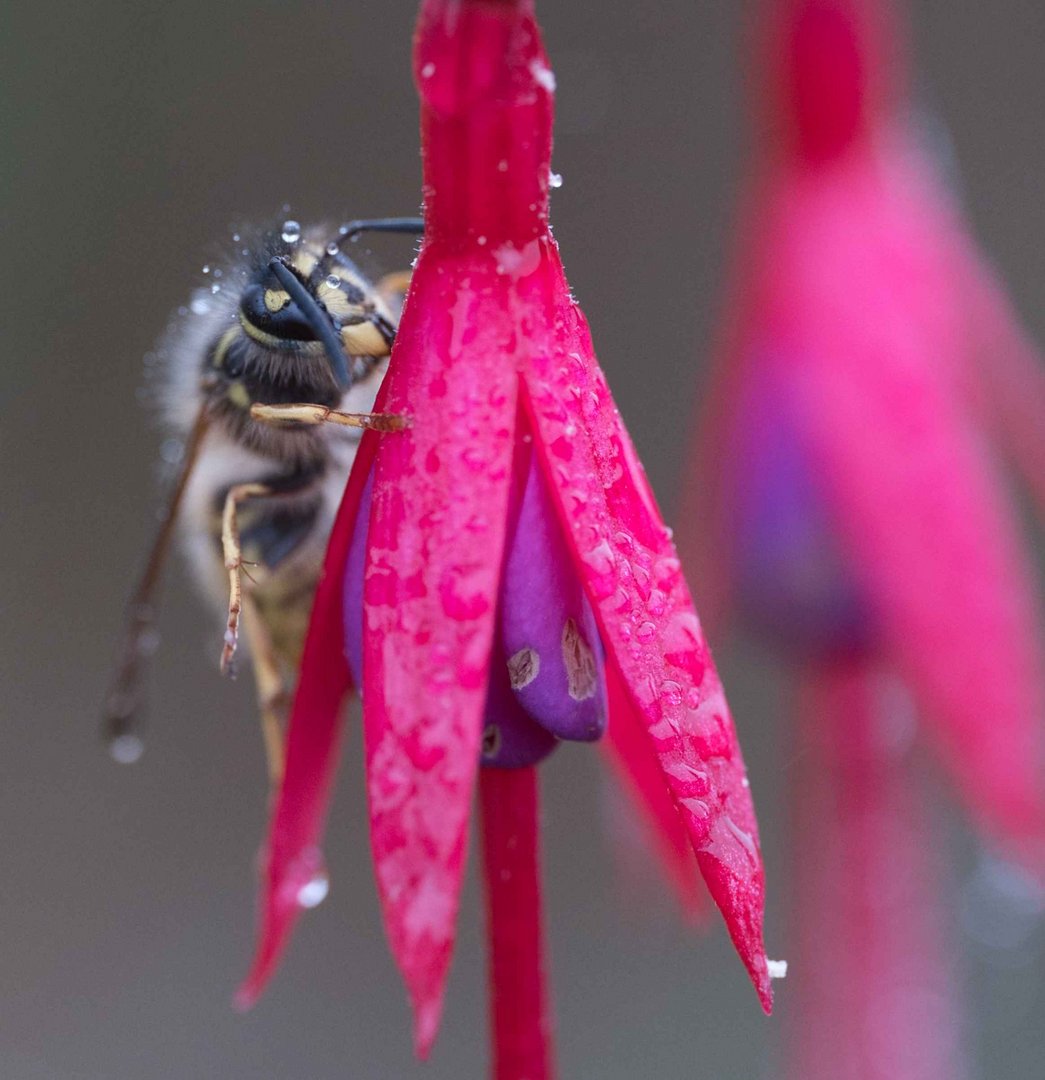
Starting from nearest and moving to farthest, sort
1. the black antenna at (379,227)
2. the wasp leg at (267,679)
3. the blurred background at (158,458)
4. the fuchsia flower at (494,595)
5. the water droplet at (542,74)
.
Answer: the fuchsia flower at (494,595) → the water droplet at (542,74) → the black antenna at (379,227) → the wasp leg at (267,679) → the blurred background at (158,458)

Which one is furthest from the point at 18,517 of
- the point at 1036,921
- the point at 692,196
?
the point at 1036,921

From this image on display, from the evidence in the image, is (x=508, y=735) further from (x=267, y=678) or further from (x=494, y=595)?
(x=267, y=678)

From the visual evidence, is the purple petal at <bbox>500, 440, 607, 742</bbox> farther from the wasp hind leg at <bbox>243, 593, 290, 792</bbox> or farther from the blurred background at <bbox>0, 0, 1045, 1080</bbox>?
the blurred background at <bbox>0, 0, 1045, 1080</bbox>

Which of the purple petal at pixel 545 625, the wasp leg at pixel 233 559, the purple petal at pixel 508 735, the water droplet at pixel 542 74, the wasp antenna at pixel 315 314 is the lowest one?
the purple petal at pixel 508 735

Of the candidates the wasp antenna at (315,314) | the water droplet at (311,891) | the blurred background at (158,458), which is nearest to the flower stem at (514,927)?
the water droplet at (311,891)

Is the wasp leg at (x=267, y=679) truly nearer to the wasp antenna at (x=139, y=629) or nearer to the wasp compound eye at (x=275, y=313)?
the wasp antenna at (x=139, y=629)

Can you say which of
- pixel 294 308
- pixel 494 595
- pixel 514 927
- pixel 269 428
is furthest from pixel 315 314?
pixel 514 927
